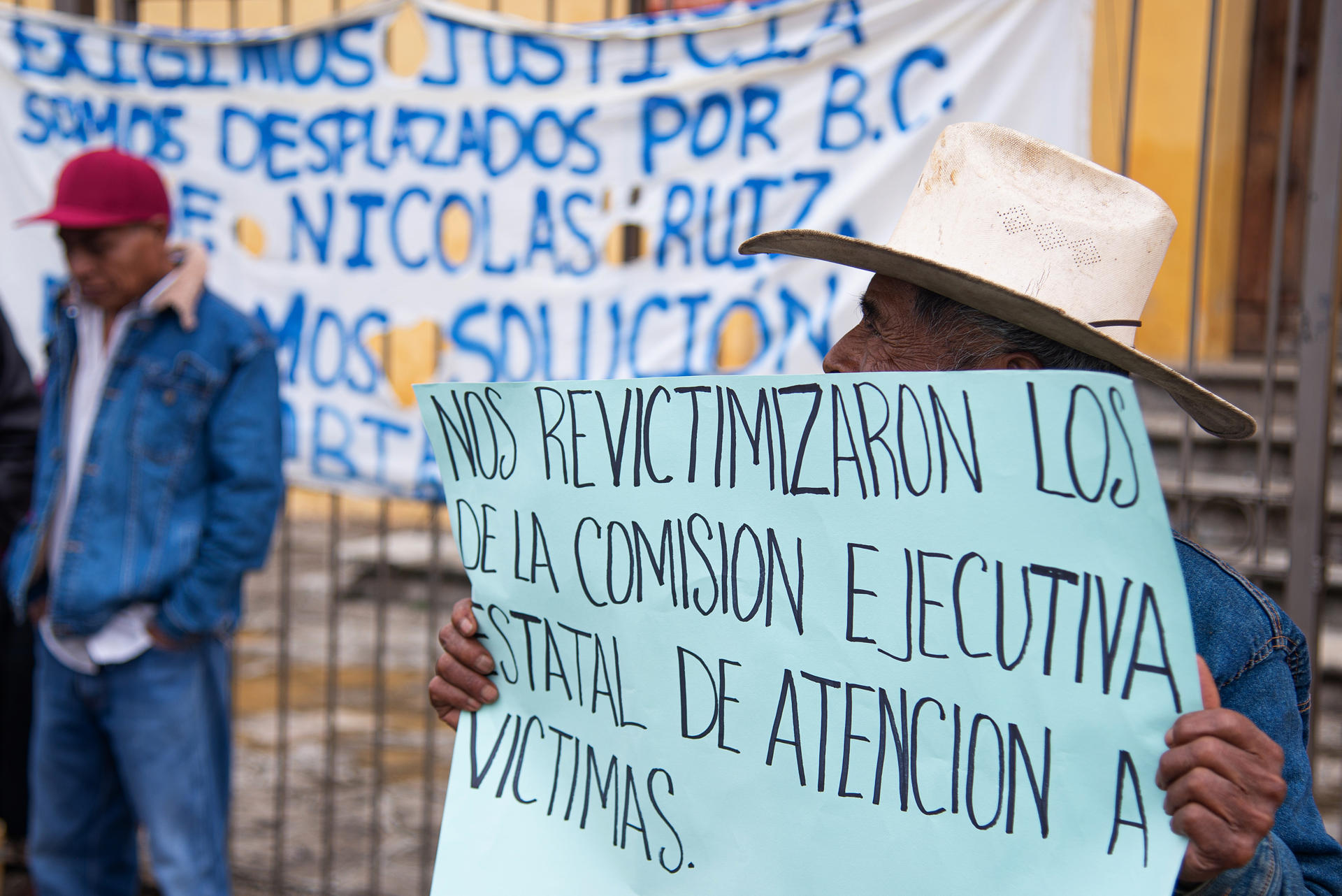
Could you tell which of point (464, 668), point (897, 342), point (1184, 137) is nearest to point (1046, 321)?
point (897, 342)

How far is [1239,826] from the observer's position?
0.99 m

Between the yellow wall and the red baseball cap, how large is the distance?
203 inches

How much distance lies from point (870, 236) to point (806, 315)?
0.26m

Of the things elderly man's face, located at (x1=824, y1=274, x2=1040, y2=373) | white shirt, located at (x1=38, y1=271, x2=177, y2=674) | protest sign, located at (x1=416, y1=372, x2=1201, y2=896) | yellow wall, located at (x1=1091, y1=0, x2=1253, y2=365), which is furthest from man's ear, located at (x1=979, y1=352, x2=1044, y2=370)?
yellow wall, located at (x1=1091, y1=0, x2=1253, y2=365)

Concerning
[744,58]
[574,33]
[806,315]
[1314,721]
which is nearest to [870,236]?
[806,315]

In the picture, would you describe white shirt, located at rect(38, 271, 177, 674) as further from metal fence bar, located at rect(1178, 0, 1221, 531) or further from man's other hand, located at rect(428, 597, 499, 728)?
metal fence bar, located at rect(1178, 0, 1221, 531)

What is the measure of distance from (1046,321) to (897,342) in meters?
0.19

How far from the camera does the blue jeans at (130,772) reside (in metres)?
2.76

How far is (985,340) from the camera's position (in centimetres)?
132

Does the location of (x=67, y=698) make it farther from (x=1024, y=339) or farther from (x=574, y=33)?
(x=1024, y=339)

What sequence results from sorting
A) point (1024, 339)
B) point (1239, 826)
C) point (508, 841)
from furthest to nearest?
point (508, 841) → point (1024, 339) → point (1239, 826)

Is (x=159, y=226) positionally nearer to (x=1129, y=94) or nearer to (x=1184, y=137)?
(x=1129, y=94)

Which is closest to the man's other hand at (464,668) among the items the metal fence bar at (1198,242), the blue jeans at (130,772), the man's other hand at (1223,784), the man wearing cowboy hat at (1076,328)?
the man wearing cowboy hat at (1076,328)

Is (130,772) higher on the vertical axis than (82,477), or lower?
lower
